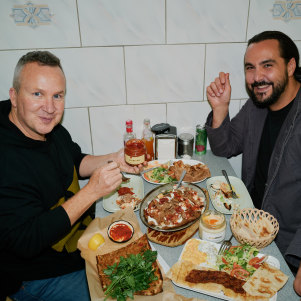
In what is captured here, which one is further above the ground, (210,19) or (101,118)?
(210,19)

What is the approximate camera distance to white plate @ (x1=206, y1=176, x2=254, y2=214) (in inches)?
63.1

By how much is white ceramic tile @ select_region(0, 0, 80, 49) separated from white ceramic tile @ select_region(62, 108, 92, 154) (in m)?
0.51

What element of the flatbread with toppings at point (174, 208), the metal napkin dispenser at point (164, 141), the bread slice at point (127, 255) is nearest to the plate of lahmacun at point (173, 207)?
the flatbread with toppings at point (174, 208)

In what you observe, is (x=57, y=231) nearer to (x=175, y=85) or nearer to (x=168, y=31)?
(x=175, y=85)

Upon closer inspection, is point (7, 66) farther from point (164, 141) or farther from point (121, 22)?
point (164, 141)

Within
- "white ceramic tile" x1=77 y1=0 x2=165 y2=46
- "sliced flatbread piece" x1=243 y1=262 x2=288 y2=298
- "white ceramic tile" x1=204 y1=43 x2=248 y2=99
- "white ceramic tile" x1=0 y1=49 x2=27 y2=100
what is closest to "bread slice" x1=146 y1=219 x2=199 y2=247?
"sliced flatbread piece" x1=243 y1=262 x2=288 y2=298

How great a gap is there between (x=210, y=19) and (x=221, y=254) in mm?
1639

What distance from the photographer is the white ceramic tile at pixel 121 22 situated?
192 centimetres

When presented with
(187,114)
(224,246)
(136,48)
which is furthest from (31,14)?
(224,246)

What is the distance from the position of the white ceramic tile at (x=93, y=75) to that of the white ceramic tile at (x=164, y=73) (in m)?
0.08

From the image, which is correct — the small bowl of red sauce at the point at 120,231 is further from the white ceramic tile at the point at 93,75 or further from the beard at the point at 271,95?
the beard at the point at 271,95

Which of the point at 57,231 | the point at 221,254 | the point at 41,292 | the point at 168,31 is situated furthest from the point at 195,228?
the point at 168,31

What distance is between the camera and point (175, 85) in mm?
2195

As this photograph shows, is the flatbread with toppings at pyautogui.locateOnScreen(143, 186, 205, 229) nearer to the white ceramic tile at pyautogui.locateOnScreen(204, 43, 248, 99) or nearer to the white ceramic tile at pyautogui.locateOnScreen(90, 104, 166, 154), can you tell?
the white ceramic tile at pyautogui.locateOnScreen(90, 104, 166, 154)
